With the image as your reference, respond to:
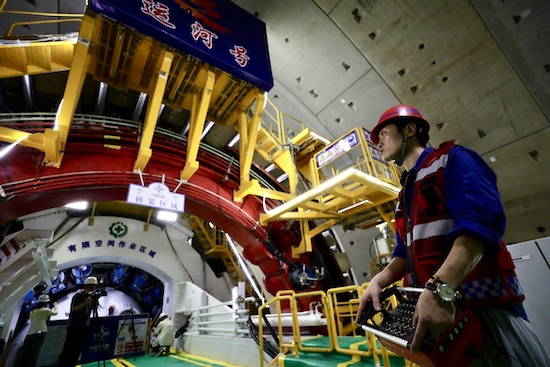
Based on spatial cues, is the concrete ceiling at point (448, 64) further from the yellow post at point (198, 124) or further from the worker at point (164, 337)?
the worker at point (164, 337)

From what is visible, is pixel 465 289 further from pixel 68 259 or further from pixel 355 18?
pixel 68 259

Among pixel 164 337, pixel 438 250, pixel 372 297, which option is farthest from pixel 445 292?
pixel 164 337

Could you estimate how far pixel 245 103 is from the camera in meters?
5.45

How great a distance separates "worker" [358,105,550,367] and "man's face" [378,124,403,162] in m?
0.20

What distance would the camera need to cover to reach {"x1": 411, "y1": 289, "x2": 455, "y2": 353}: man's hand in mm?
917

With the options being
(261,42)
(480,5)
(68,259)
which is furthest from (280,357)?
(68,259)

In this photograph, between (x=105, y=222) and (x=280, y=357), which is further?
(x=105, y=222)

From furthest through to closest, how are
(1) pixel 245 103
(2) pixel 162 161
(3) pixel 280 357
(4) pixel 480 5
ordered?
(1) pixel 245 103 < (2) pixel 162 161 < (4) pixel 480 5 < (3) pixel 280 357

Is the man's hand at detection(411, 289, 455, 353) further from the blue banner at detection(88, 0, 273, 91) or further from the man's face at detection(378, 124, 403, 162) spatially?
the blue banner at detection(88, 0, 273, 91)

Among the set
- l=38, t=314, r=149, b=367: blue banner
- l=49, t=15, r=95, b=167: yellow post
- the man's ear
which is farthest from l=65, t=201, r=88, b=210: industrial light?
the man's ear

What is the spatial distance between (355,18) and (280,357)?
6159 millimetres

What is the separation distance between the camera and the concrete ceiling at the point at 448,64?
4734mm

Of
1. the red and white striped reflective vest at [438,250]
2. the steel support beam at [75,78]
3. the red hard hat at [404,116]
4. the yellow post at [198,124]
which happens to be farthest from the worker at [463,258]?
the steel support beam at [75,78]

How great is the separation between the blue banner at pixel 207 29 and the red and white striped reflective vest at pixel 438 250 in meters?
4.15
